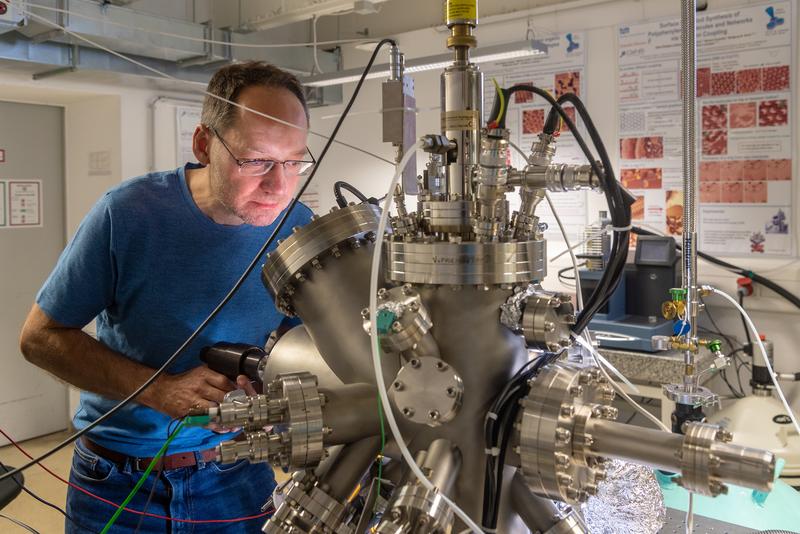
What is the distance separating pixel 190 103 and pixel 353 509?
12.9 ft

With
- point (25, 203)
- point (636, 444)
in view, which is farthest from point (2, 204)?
point (636, 444)

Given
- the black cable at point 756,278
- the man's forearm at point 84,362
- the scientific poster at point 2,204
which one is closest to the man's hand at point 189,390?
the man's forearm at point 84,362

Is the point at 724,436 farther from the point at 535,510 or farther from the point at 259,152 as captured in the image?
the point at 259,152

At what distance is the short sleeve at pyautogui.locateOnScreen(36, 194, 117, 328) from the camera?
129 centimetres

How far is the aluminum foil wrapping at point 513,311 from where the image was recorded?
0.65 metres

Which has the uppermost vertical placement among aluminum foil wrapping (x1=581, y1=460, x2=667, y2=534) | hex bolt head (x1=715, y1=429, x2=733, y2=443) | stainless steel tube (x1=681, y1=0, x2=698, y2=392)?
Answer: stainless steel tube (x1=681, y1=0, x2=698, y2=392)

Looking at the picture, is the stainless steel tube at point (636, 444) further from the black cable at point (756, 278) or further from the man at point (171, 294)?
the black cable at point (756, 278)

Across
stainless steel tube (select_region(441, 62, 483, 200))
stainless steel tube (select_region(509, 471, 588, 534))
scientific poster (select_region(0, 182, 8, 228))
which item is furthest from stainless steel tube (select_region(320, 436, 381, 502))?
scientific poster (select_region(0, 182, 8, 228))

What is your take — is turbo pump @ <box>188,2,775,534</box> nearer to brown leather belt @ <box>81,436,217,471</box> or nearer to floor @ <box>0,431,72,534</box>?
brown leather belt @ <box>81,436,217,471</box>

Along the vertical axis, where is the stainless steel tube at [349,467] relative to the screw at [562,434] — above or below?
below

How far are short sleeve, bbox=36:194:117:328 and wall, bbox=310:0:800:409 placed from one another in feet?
4.31

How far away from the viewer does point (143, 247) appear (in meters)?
1.32

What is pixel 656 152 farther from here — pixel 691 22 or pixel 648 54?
pixel 691 22

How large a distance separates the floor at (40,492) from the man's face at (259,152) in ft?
5.86
